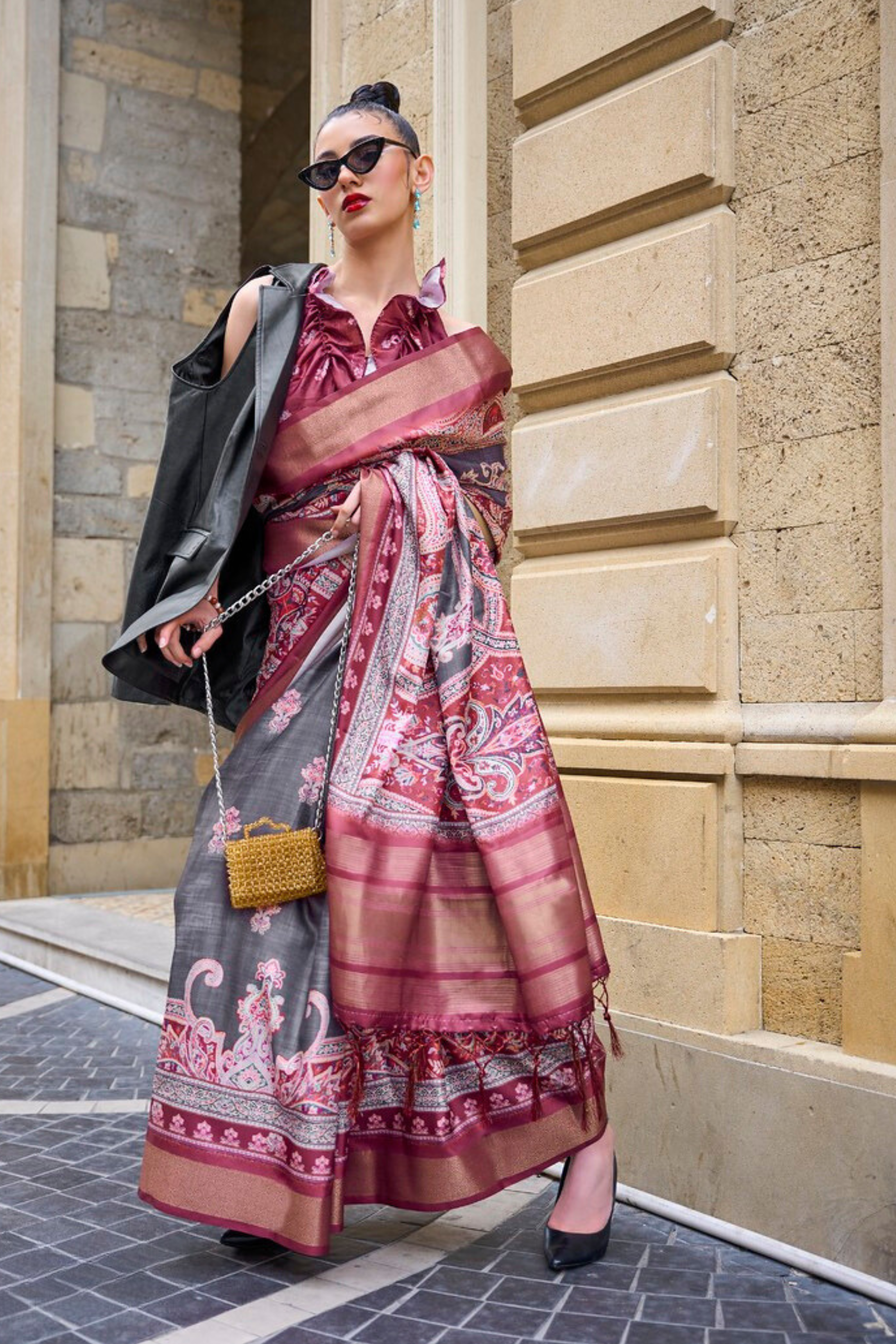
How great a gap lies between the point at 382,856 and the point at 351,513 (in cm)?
65

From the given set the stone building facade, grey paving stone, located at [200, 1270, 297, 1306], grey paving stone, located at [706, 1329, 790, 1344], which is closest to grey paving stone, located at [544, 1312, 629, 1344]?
grey paving stone, located at [706, 1329, 790, 1344]

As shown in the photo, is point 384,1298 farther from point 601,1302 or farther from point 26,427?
point 26,427

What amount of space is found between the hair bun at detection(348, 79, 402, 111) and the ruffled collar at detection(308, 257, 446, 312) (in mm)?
327

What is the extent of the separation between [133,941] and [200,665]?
340cm

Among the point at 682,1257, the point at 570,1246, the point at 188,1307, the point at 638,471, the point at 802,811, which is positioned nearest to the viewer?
the point at 188,1307

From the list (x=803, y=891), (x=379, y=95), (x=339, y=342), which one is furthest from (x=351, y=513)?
(x=803, y=891)

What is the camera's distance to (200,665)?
286 centimetres

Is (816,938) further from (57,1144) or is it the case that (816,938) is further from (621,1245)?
(57,1144)

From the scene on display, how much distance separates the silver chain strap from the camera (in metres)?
2.65

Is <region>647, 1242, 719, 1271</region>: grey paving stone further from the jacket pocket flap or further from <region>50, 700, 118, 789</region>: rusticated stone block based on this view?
<region>50, 700, 118, 789</region>: rusticated stone block

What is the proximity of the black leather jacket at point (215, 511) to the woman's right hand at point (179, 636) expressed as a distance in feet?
0.08

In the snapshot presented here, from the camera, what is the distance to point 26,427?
24.5 ft

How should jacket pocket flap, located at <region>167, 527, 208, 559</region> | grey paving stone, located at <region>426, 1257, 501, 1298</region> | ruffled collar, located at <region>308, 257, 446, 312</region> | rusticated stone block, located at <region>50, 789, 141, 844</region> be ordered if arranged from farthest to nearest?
rusticated stone block, located at <region>50, 789, 141, 844</region> → ruffled collar, located at <region>308, 257, 446, 312</region> → jacket pocket flap, located at <region>167, 527, 208, 559</region> → grey paving stone, located at <region>426, 1257, 501, 1298</region>

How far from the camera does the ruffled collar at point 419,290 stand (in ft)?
9.31
